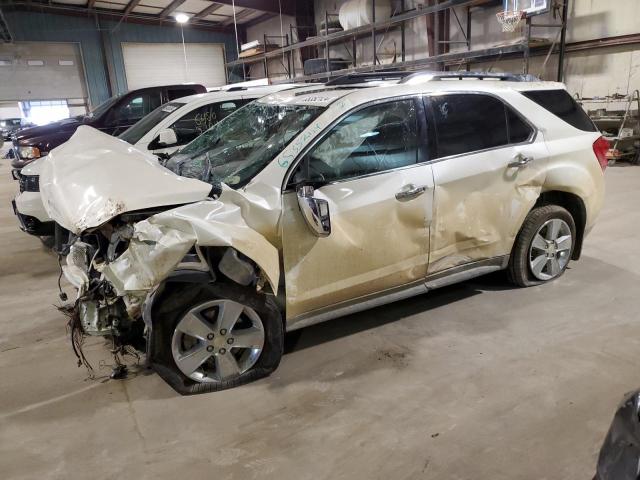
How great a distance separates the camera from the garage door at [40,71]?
1884 centimetres

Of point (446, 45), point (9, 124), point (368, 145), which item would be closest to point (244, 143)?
point (368, 145)

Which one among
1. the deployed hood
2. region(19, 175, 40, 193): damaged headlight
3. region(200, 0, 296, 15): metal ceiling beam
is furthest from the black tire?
region(200, 0, 296, 15): metal ceiling beam

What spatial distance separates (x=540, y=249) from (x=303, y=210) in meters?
2.23

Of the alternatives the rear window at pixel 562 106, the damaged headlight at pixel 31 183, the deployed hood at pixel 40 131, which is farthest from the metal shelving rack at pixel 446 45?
the damaged headlight at pixel 31 183

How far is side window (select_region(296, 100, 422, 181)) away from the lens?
2.86 m

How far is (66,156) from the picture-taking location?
319cm

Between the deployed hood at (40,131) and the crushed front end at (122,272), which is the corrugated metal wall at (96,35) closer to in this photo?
the deployed hood at (40,131)

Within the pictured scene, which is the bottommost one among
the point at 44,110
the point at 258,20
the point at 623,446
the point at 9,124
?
the point at 623,446

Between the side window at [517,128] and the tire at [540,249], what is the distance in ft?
1.90

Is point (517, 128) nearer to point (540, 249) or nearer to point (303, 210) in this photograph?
point (540, 249)

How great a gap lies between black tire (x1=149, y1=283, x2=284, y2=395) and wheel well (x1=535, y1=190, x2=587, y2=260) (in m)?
2.34

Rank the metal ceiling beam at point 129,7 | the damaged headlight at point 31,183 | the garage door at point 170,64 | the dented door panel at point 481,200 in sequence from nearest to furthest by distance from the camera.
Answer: the dented door panel at point 481,200 < the damaged headlight at point 31,183 < the metal ceiling beam at point 129,7 < the garage door at point 170,64

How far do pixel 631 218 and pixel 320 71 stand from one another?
36.0ft

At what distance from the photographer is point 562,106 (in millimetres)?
3871
